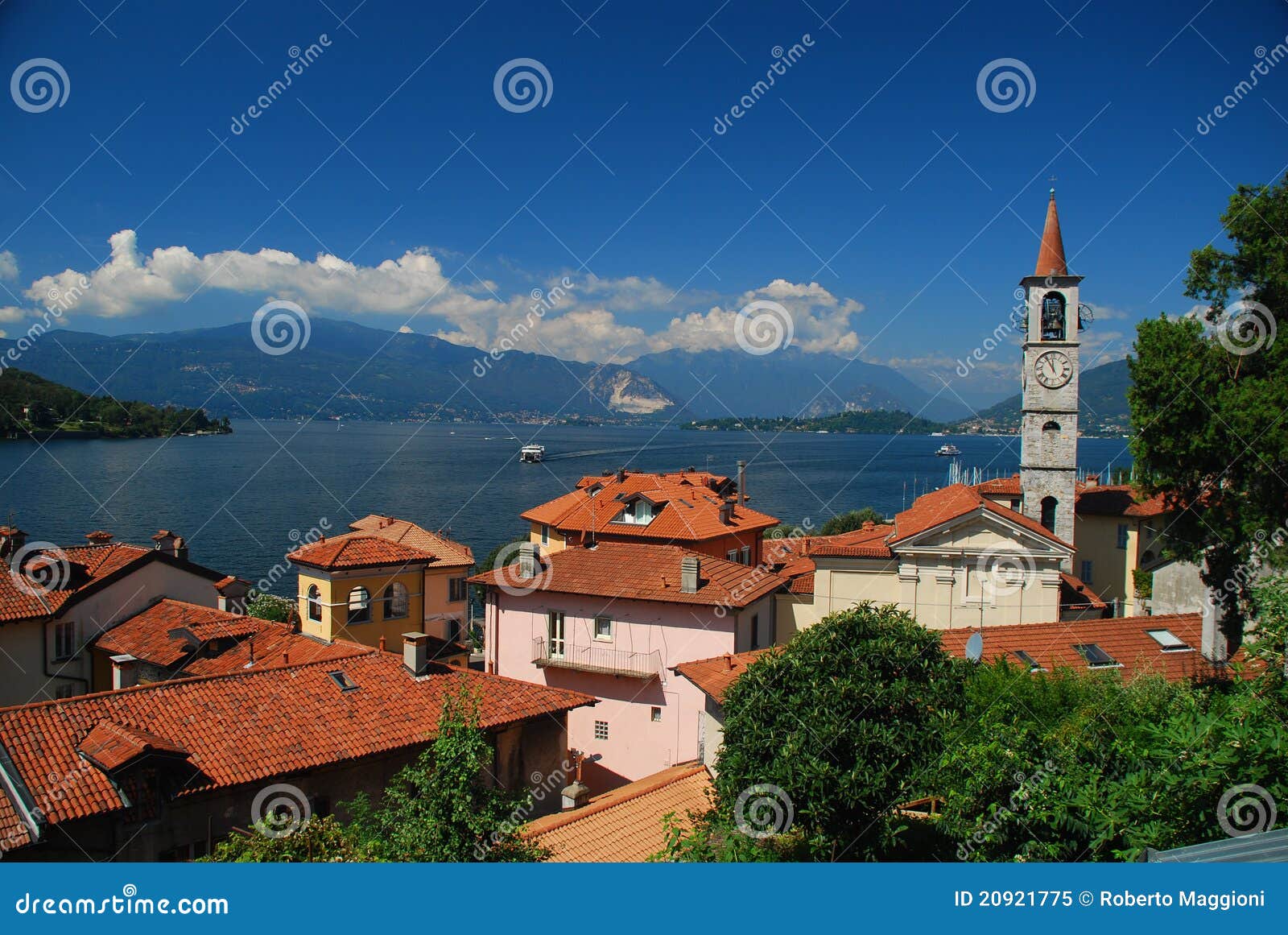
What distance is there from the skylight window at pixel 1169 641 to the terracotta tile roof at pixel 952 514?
339 centimetres

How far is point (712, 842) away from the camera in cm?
614

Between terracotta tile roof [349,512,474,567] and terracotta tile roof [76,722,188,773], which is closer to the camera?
terracotta tile roof [76,722,188,773]

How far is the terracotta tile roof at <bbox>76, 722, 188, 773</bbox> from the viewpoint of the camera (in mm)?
7137

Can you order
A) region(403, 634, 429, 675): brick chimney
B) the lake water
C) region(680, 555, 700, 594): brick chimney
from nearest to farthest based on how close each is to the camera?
region(403, 634, 429, 675): brick chimney, region(680, 555, 700, 594): brick chimney, the lake water

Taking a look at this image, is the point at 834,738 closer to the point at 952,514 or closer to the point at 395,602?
the point at 952,514

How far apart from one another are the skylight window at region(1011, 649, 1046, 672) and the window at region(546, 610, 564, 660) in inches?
295

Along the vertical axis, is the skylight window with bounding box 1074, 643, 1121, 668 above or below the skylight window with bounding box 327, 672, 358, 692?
above

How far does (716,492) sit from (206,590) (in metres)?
14.7

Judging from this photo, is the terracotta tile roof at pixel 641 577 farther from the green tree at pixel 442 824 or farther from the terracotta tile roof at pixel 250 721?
the green tree at pixel 442 824

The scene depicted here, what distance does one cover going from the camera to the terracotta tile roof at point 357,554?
15.4m

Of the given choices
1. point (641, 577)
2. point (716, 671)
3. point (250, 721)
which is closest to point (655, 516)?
point (641, 577)

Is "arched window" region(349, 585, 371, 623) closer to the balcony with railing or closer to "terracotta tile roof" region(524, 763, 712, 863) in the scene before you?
the balcony with railing

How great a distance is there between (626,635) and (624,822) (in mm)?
5912

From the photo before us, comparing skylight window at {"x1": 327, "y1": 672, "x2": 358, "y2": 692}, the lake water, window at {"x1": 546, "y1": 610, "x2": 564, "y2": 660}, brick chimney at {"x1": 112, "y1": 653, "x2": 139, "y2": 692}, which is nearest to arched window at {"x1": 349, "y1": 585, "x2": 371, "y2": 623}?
window at {"x1": 546, "y1": 610, "x2": 564, "y2": 660}
